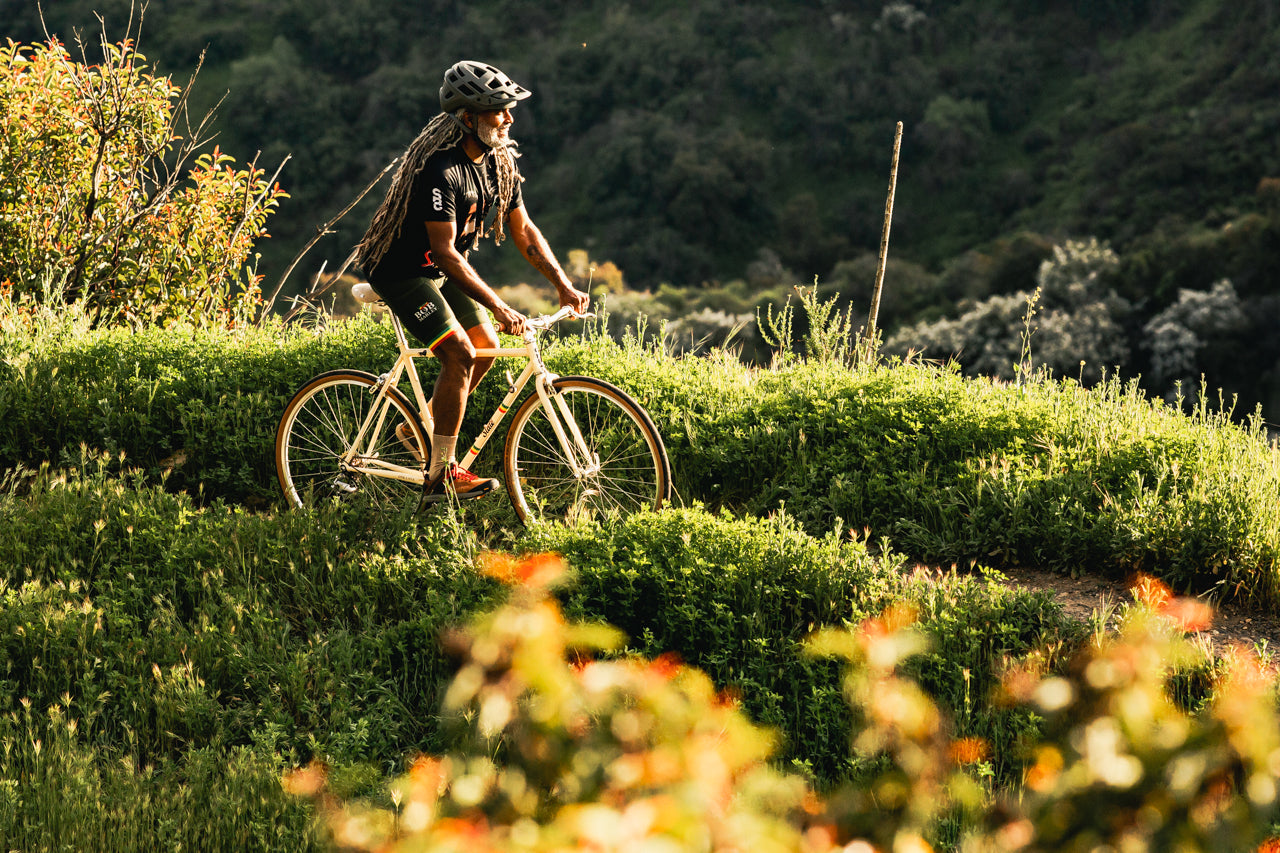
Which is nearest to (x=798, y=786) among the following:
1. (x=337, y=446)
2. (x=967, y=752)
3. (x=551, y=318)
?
(x=967, y=752)

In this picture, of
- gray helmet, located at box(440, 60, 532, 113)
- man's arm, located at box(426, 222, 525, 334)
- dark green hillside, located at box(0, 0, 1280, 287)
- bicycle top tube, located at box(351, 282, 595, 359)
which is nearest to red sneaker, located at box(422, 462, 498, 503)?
bicycle top tube, located at box(351, 282, 595, 359)

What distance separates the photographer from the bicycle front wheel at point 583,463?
4.92 m

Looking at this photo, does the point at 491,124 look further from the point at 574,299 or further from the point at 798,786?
the point at 798,786

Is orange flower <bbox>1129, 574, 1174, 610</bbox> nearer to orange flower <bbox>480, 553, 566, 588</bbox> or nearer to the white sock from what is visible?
orange flower <bbox>480, 553, 566, 588</bbox>

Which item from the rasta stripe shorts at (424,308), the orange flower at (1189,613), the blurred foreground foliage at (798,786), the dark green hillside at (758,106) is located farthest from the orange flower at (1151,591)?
the dark green hillside at (758,106)

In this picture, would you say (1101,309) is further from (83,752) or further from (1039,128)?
(83,752)

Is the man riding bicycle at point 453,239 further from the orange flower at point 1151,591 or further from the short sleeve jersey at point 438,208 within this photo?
the orange flower at point 1151,591

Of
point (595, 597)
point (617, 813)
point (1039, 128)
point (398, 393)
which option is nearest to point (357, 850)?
point (617, 813)

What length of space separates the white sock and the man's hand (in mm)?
817

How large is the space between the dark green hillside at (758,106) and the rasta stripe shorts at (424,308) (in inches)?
1990

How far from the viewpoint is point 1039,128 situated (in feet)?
200

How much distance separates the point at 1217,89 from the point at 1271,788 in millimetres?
61627

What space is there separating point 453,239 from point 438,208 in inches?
5.8

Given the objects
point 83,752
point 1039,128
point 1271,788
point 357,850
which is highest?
point 1039,128
